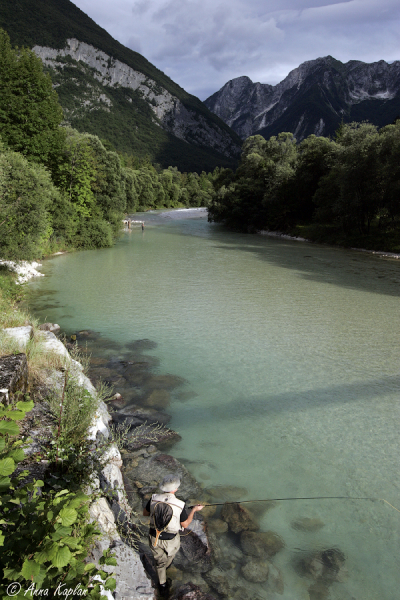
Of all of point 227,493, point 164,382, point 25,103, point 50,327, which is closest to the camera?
point 227,493

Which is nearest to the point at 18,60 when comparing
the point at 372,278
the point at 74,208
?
the point at 74,208

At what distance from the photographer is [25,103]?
A: 72.5 ft

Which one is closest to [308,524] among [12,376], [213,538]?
[213,538]

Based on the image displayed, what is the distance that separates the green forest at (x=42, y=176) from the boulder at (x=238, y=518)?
1416cm

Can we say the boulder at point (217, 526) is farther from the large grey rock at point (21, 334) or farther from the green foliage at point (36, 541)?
the large grey rock at point (21, 334)

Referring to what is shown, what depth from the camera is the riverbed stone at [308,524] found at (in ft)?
15.7

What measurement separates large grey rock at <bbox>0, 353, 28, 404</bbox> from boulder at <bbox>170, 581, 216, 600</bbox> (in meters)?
2.79

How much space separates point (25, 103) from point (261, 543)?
84.7 feet

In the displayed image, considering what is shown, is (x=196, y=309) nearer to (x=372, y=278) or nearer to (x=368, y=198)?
(x=372, y=278)

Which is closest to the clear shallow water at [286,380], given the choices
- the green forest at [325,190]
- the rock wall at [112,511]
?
the rock wall at [112,511]

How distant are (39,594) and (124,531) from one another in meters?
2.55

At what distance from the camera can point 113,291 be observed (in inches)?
671

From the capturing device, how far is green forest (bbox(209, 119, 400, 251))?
3044 centimetres

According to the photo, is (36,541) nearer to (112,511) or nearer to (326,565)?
(112,511)
